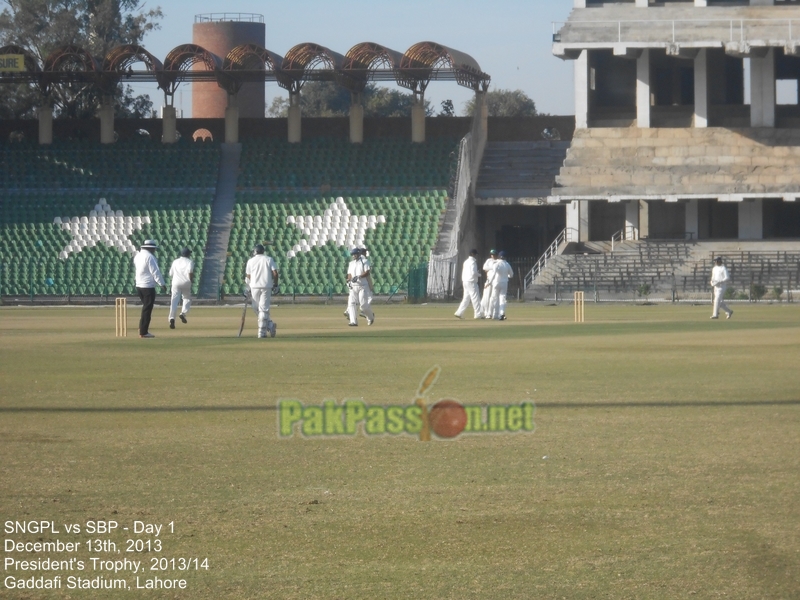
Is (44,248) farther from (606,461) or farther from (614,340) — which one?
(606,461)

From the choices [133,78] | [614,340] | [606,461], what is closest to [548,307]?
[614,340]

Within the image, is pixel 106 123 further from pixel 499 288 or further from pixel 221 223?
pixel 499 288

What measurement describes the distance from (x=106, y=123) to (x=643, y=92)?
80.9 feet

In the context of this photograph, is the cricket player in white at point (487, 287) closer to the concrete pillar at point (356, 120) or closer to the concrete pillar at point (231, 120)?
the concrete pillar at point (356, 120)

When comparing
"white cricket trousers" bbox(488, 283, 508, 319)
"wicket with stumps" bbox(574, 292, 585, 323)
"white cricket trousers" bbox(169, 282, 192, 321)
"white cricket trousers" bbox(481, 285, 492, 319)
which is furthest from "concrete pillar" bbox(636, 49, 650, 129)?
"white cricket trousers" bbox(169, 282, 192, 321)

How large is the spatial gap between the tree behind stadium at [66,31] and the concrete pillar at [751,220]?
3537 centimetres

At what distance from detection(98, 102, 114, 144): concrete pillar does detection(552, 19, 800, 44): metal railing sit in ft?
68.6

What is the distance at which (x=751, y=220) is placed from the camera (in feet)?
172

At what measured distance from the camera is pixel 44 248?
5166 cm

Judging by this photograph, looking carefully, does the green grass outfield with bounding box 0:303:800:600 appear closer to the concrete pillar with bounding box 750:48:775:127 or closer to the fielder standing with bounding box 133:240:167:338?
the fielder standing with bounding box 133:240:167:338

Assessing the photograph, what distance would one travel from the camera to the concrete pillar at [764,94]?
174 feet

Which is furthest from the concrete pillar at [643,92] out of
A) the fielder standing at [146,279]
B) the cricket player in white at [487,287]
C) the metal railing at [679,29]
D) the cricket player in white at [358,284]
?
the fielder standing at [146,279]

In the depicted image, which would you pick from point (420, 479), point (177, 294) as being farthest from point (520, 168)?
point (420, 479)

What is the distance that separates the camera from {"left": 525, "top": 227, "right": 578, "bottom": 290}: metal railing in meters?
50.4
